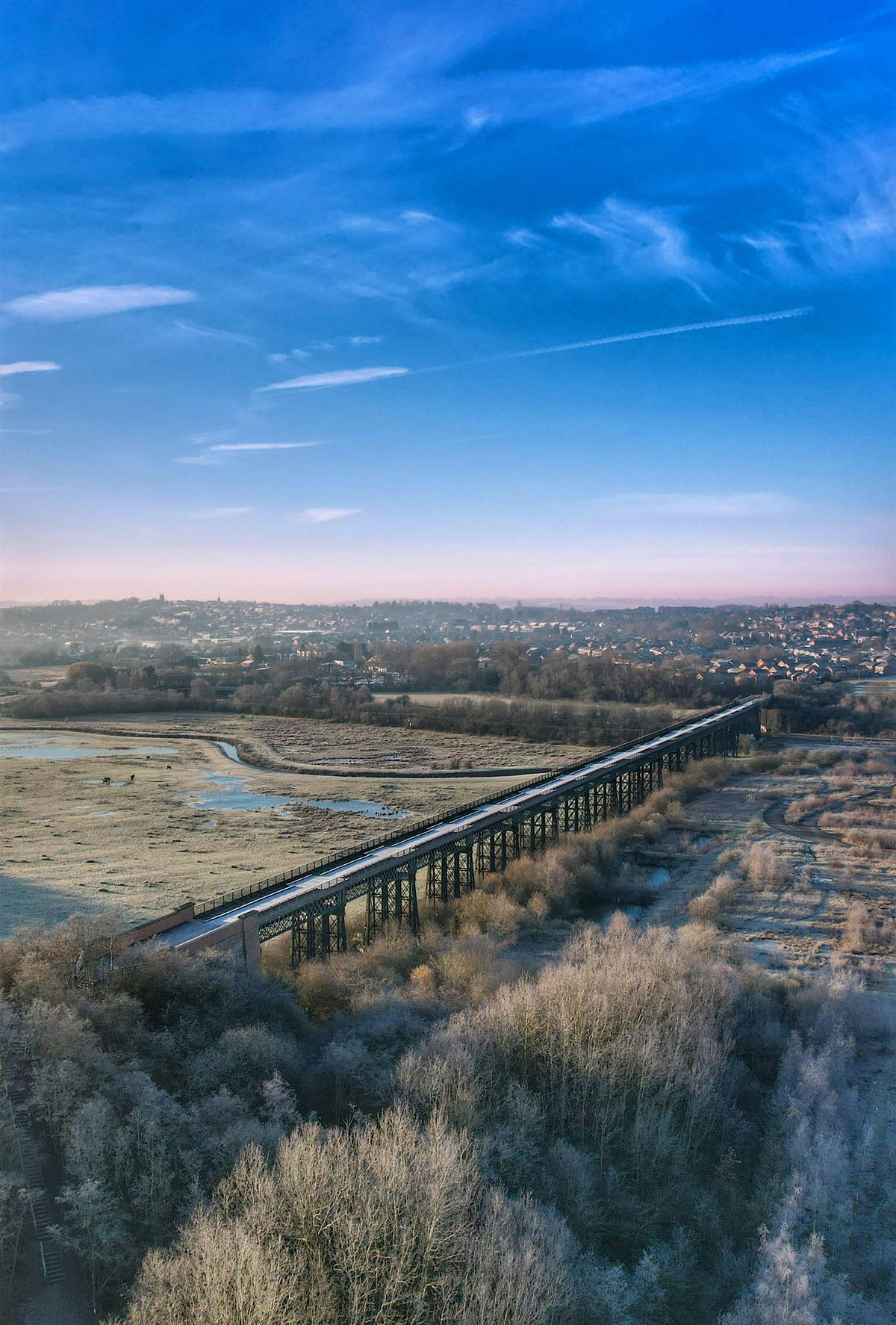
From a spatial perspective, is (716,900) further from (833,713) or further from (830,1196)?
(833,713)

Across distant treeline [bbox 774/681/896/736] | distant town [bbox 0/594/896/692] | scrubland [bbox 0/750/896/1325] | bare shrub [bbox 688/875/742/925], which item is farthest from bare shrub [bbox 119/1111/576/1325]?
distant town [bbox 0/594/896/692]

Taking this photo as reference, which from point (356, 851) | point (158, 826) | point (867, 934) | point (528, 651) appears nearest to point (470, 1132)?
point (356, 851)

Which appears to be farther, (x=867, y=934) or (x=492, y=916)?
(x=492, y=916)

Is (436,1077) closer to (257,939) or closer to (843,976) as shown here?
(257,939)

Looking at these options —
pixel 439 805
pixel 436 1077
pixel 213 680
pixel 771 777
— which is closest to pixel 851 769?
pixel 771 777

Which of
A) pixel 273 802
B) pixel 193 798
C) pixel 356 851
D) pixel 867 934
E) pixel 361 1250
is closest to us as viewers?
pixel 361 1250
